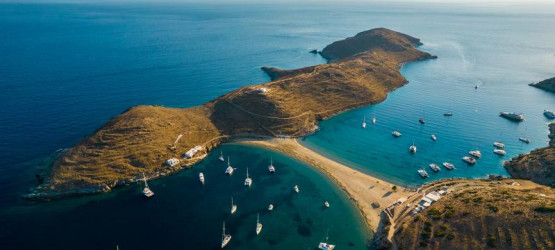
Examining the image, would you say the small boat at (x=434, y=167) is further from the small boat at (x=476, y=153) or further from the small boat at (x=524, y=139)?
the small boat at (x=524, y=139)

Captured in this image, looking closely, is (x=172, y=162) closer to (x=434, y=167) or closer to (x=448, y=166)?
(x=434, y=167)

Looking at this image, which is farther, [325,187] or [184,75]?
[184,75]

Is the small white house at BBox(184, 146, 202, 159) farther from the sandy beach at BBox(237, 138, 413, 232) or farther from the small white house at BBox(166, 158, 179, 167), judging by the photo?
the sandy beach at BBox(237, 138, 413, 232)

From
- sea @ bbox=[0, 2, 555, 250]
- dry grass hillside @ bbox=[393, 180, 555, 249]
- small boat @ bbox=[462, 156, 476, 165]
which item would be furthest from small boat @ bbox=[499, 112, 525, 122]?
dry grass hillside @ bbox=[393, 180, 555, 249]

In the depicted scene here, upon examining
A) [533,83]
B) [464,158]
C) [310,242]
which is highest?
[533,83]

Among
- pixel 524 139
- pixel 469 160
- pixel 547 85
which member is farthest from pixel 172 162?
pixel 547 85

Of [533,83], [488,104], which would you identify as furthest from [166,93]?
[533,83]

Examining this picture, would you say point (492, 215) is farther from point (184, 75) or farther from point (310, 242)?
point (184, 75)

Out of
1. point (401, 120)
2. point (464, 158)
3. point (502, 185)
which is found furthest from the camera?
point (401, 120)
